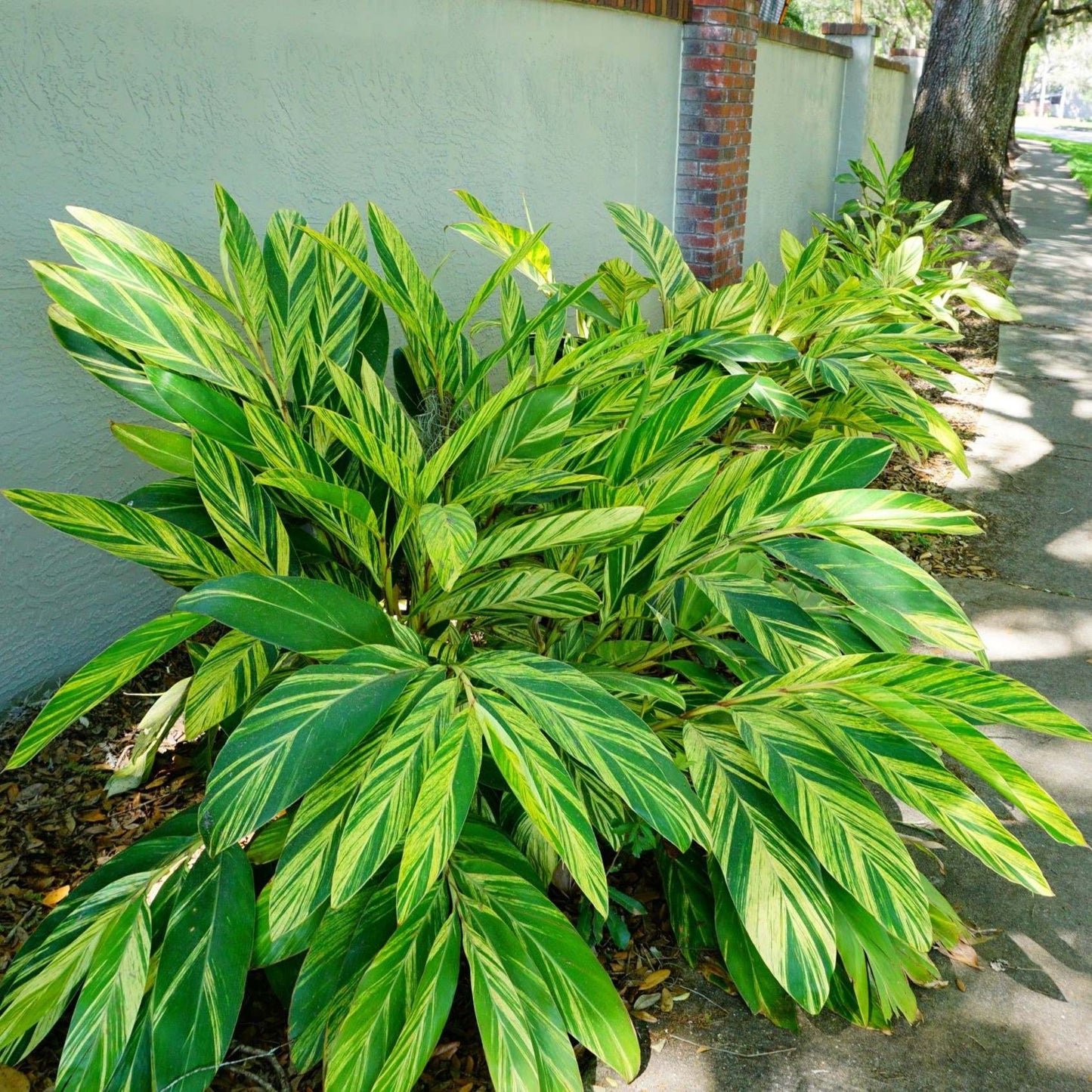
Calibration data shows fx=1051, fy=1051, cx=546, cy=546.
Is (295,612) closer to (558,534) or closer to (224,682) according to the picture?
(224,682)

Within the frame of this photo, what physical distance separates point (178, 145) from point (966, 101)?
9.31 m

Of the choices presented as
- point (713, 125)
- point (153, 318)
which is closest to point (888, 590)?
point (153, 318)

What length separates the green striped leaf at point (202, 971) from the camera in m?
1.64

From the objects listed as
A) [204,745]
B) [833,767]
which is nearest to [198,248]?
[204,745]

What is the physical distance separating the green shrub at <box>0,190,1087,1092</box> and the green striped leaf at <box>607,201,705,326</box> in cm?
137

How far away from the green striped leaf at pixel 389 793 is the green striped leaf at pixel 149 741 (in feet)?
2.47

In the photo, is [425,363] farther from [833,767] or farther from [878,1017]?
[878,1017]

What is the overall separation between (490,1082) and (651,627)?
1.13 meters

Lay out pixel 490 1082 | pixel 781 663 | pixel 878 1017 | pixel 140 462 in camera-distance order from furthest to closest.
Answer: pixel 140 462, pixel 781 663, pixel 878 1017, pixel 490 1082

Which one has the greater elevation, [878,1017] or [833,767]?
[833,767]

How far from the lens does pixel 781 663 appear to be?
2102 millimetres

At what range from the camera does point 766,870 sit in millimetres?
1841

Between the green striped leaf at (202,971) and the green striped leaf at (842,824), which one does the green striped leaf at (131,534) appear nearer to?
the green striped leaf at (202,971)

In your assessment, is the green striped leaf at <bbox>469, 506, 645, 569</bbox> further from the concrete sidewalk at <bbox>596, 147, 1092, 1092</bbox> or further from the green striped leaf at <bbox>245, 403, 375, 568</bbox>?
the concrete sidewalk at <bbox>596, 147, 1092, 1092</bbox>
